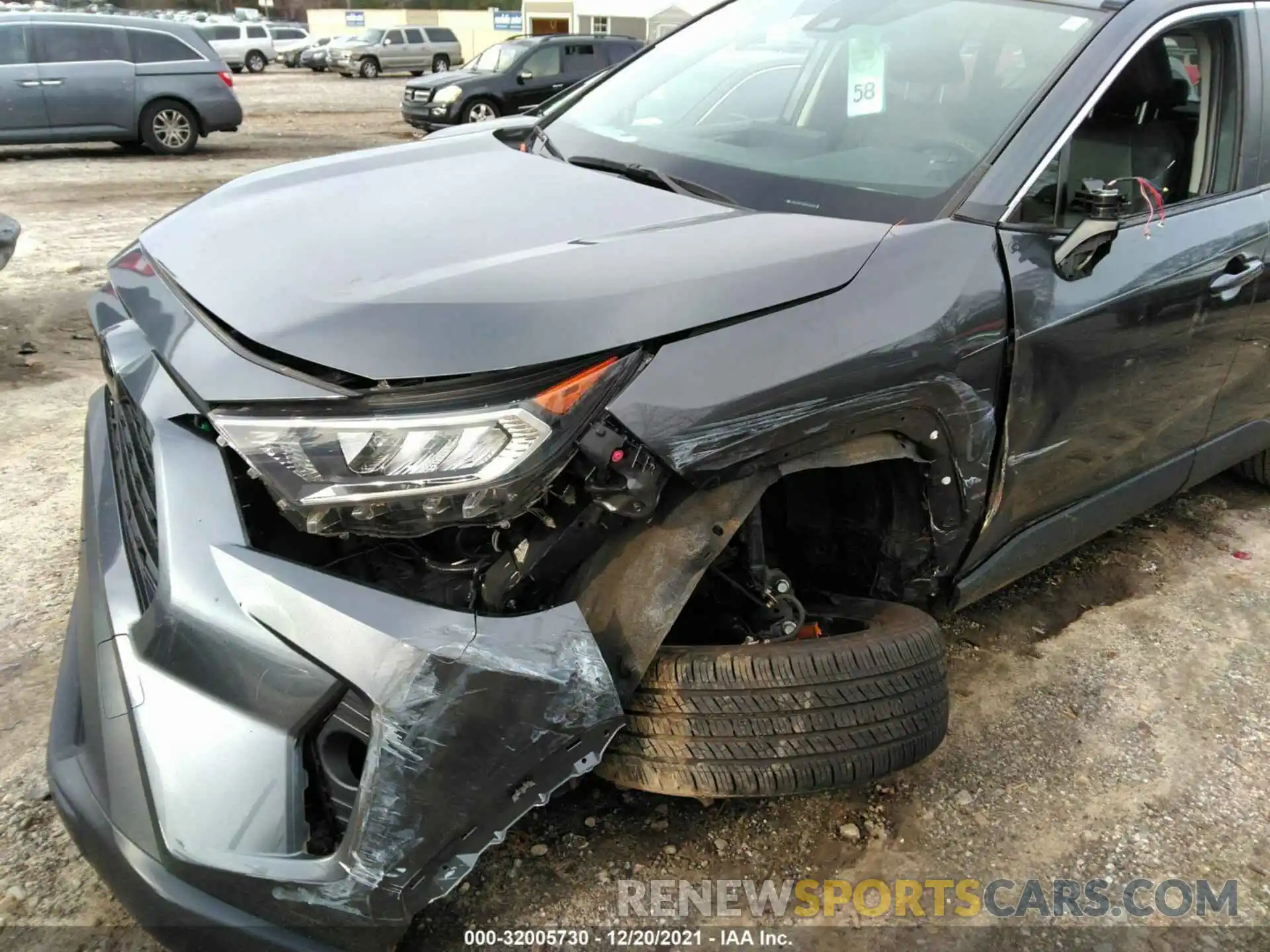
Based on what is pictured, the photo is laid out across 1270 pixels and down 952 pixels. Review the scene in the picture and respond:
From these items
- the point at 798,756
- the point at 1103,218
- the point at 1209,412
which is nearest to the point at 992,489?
the point at 1103,218

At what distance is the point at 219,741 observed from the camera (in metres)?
1.47

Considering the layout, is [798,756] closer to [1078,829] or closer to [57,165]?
[1078,829]

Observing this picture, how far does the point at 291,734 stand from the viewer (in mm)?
1479

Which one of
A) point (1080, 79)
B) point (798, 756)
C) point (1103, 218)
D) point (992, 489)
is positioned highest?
point (1080, 79)

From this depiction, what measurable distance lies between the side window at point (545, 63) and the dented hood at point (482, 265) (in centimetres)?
1508

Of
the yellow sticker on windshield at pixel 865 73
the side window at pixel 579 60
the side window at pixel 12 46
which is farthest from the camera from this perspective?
the side window at pixel 579 60

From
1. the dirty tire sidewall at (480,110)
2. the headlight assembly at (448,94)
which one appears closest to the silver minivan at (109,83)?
the headlight assembly at (448,94)

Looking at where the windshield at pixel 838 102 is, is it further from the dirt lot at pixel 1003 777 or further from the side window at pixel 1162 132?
the dirt lot at pixel 1003 777

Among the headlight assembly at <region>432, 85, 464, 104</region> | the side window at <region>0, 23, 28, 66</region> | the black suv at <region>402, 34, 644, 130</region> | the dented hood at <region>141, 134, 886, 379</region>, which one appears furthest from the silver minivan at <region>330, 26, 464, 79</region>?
the dented hood at <region>141, 134, 886, 379</region>

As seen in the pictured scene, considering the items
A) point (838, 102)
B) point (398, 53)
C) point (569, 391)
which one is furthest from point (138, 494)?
point (398, 53)

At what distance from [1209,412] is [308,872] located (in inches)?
105

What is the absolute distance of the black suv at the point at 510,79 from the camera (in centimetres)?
1560

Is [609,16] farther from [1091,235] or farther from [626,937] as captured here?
[626,937]

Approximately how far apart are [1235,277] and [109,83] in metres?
12.8
